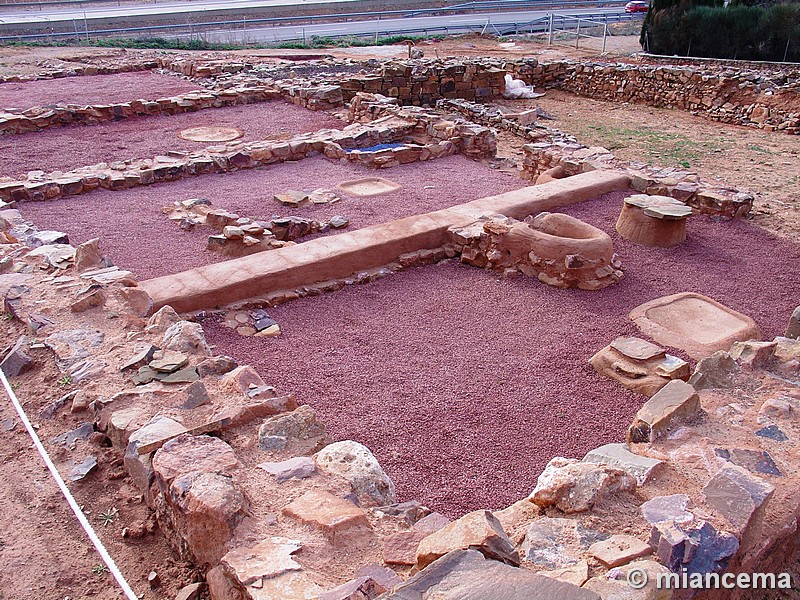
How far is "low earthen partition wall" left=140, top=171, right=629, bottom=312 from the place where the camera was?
607 centimetres

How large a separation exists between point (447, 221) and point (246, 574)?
17.8ft

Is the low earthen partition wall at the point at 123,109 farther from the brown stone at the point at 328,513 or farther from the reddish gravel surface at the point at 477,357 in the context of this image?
the brown stone at the point at 328,513

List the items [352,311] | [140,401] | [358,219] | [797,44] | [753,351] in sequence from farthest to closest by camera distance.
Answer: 1. [797,44]
2. [358,219]
3. [352,311]
4. [753,351]
5. [140,401]

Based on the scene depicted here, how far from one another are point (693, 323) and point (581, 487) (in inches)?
138

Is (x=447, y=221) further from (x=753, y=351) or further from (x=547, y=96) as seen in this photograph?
(x=547, y=96)

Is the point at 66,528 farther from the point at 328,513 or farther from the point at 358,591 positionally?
the point at 358,591

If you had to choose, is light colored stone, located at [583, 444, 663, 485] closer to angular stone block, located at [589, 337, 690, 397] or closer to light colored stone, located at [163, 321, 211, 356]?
angular stone block, located at [589, 337, 690, 397]

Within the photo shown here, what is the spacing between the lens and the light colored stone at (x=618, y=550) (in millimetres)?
2730

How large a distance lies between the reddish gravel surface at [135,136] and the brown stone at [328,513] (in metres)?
8.40

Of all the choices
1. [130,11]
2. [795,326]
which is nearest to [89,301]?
[795,326]

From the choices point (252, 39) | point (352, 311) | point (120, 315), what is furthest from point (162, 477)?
point (252, 39)

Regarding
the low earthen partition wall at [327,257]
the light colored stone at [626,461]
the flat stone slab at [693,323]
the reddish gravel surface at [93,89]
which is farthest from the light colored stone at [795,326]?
the reddish gravel surface at [93,89]

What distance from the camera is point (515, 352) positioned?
5652 millimetres

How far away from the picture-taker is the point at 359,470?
3.50 m
